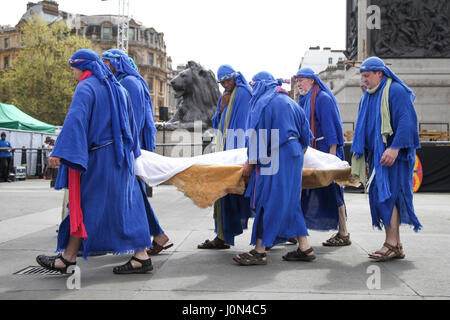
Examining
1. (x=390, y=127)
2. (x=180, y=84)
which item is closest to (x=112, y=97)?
(x=390, y=127)

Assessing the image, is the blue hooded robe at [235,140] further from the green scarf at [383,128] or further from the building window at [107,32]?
the building window at [107,32]

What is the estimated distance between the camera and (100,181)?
13.0 ft

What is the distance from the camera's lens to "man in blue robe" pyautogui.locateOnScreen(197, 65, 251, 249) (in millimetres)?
5355

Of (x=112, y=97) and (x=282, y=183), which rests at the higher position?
(x=112, y=97)

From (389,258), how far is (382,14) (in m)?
20.3

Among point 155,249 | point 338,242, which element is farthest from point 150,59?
point 155,249

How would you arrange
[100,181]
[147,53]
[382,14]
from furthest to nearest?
[147,53], [382,14], [100,181]

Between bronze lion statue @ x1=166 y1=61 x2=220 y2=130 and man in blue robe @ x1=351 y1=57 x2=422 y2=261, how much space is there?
1032 centimetres

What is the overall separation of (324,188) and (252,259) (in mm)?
1624

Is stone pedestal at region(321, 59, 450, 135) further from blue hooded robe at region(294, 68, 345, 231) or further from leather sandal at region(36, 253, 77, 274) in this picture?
leather sandal at region(36, 253, 77, 274)

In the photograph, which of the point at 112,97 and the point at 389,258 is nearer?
the point at 112,97

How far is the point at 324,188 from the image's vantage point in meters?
5.75

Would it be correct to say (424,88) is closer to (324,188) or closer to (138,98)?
(324,188)
